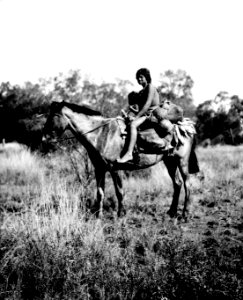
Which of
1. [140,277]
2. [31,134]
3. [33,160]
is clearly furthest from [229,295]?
[31,134]

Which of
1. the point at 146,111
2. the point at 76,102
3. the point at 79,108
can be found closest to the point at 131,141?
the point at 146,111

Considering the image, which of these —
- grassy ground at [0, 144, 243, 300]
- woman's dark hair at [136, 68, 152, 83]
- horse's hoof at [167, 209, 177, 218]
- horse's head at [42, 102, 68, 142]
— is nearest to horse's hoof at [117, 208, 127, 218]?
grassy ground at [0, 144, 243, 300]

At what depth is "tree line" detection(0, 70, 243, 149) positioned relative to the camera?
16922 mm

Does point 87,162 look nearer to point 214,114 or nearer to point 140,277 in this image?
point 140,277

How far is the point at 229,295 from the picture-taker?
110 inches

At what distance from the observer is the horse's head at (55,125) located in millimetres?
5523

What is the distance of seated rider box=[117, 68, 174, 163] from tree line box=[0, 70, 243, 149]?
3.65 m

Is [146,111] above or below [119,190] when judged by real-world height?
above

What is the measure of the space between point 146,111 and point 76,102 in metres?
8.92

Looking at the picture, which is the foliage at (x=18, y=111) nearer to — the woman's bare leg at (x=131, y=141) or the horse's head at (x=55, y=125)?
the horse's head at (x=55, y=125)

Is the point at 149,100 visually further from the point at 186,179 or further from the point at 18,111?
the point at 18,111

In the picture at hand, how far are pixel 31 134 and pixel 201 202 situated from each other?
522 inches

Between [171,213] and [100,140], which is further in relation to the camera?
[171,213]

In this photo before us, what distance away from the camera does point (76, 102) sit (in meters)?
14.1
